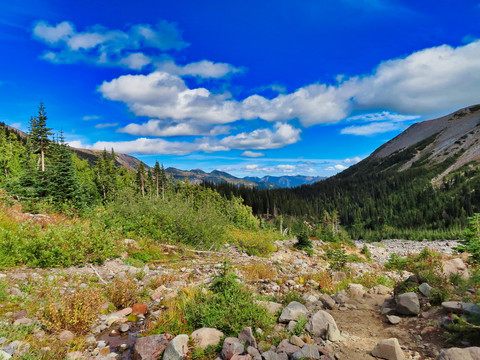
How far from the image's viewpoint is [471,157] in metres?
144

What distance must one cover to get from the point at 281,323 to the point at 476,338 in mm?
3615

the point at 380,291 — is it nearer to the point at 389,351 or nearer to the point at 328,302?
the point at 328,302

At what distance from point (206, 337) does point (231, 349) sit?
79cm

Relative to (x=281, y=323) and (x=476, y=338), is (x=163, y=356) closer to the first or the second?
(x=281, y=323)

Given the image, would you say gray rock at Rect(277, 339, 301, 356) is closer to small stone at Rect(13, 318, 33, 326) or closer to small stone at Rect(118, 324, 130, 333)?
small stone at Rect(118, 324, 130, 333)

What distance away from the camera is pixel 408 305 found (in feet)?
19.0

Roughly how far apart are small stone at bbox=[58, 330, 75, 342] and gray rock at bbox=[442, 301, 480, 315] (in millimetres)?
7978

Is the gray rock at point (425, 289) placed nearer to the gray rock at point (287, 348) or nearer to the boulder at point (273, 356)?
the gray rock at point (287, 348)

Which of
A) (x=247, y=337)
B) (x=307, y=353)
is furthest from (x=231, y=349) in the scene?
(x=307, y=353)

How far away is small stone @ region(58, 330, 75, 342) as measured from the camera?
510 cm

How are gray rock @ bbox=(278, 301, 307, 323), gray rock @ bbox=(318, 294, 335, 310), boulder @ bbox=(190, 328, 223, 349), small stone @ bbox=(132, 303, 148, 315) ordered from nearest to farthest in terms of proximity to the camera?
boulder @ bbox=(190, 328, 223, 349) < gray rock @ bbox=(278, 301, 307, 323) < small stone @ bbox=(132, 303, 148, 315) < gray rock @ bbox=(318, 294, 335, 310)

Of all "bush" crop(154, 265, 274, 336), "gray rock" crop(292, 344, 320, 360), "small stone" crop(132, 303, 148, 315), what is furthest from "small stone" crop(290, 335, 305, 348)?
"small stone" crop(132, 303, 148, 315)

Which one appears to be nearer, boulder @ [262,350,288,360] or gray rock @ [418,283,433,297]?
boulder @ [262,350,288,360]

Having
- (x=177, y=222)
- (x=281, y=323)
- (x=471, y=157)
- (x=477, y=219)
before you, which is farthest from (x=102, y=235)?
(x=471, y=157)
